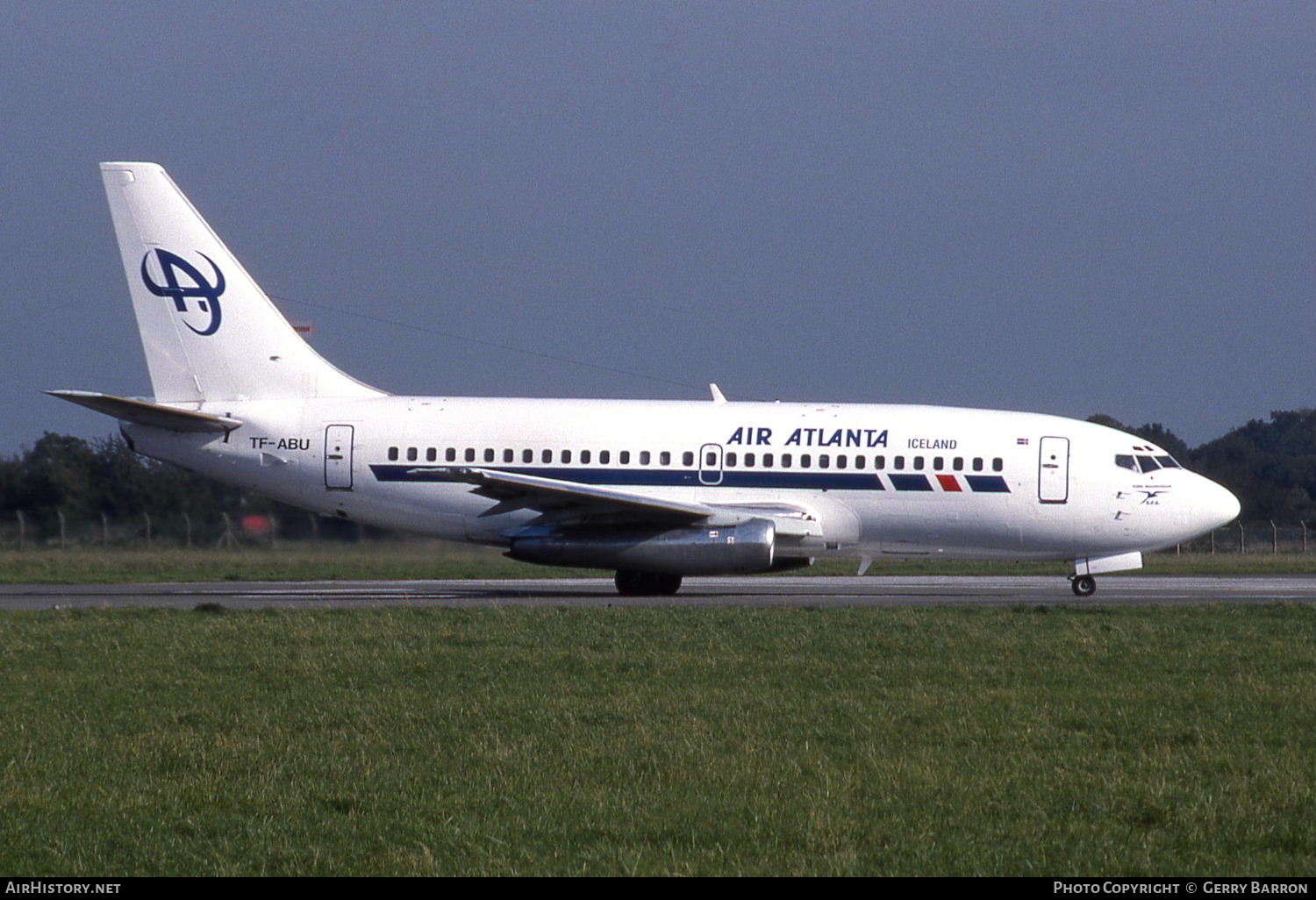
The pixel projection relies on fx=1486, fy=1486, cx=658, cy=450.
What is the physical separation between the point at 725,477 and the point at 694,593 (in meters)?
2.35

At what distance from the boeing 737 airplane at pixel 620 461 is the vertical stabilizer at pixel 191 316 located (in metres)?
0.03

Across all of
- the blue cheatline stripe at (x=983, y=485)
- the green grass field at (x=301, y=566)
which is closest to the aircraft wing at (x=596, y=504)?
the blue cheatline stripe at (x=983, y=485)

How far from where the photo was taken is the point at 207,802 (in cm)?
794

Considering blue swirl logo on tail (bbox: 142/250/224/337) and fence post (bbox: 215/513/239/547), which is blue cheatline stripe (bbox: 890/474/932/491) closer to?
blue swirl logo on tail (bbox: 142/250/224/337)

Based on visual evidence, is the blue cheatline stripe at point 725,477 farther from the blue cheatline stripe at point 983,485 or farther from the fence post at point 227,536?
the fence post at point 227,536

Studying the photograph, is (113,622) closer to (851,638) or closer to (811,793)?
(851,638)

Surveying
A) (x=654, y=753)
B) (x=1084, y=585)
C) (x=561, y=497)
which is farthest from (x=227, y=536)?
(x=654, y=753)

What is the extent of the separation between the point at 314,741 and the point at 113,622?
8.63 meters

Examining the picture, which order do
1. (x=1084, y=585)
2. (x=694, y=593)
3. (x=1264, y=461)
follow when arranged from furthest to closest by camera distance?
(x=1264, y=461)
(x=694, y=593)
(x=1084, y=585)

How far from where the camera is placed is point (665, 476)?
81.7 feet

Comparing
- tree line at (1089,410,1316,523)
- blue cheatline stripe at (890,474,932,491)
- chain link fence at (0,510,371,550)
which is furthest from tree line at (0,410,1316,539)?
tree line at (1089,410,1316,523)

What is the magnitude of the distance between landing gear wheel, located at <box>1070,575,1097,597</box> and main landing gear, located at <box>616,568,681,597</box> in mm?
6640

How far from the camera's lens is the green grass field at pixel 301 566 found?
28719 millimetres

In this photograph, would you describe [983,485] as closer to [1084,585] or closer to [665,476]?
[1084,585]
